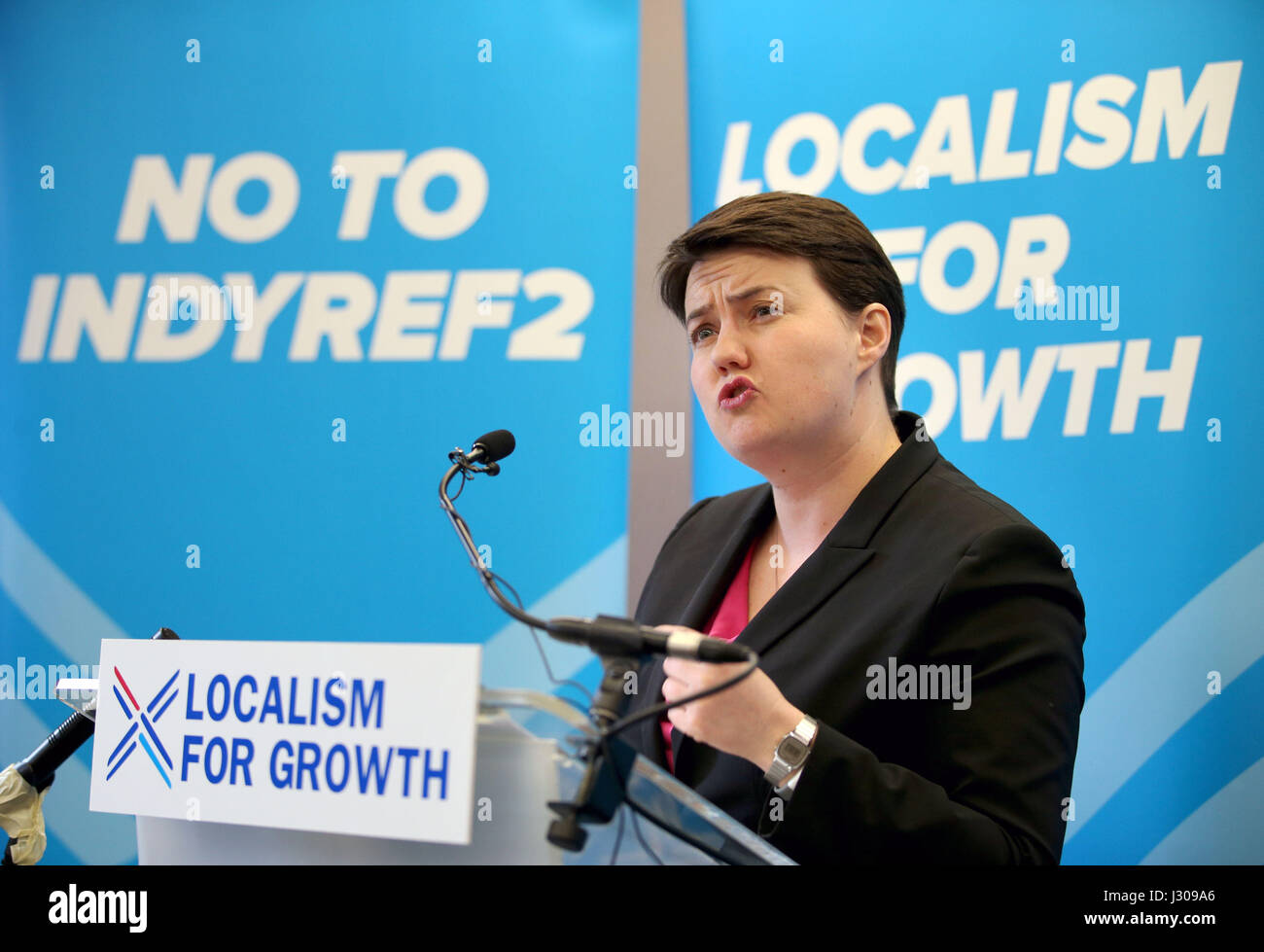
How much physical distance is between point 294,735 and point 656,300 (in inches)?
A: 85.1

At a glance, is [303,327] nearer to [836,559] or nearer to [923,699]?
[836,559]

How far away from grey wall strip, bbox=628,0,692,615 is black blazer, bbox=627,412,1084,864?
1.18 m

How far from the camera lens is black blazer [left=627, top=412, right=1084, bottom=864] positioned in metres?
1.18

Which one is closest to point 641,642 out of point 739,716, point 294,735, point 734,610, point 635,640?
point 635,640

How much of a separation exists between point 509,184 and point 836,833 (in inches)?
93.8

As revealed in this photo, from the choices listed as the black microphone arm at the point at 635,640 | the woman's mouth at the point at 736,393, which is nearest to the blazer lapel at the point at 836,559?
the woman's mouth at the point at 736,393

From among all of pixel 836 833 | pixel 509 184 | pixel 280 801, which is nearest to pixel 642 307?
pixel 509 184

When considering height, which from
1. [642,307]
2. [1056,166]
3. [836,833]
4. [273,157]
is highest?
[273,157]

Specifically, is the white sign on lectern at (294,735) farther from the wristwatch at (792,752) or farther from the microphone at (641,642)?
the wristwatch at (792,752)

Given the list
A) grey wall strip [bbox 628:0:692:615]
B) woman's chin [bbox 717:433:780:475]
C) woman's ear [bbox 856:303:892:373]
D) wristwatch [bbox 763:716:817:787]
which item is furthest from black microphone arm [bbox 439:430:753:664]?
grey wall strip [bbox 628:0:692:615]

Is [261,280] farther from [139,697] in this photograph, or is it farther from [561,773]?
[561,773]

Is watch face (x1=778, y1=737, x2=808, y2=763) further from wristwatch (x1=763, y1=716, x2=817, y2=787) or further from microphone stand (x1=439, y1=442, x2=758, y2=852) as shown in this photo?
microphone stand (x1=439, y1=442, x2=758, y2=852)

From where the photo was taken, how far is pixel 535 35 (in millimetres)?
3057

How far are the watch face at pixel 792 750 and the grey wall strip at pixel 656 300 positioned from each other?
168 cm
